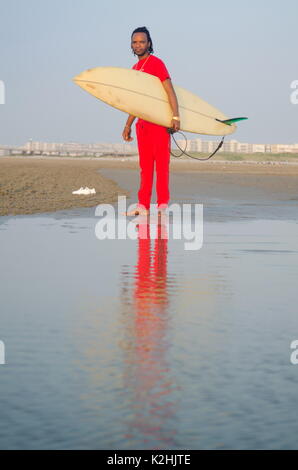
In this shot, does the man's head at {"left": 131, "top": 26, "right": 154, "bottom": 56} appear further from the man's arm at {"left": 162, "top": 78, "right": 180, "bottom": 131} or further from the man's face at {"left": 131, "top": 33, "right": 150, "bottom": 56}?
the man's arm at {"left": 162, "top": 78, "right": 180, "bottom": 131}

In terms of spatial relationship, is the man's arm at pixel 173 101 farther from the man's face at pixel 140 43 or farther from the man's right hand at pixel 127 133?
the man's right hand at pixel 127 133

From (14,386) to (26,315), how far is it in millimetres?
1491

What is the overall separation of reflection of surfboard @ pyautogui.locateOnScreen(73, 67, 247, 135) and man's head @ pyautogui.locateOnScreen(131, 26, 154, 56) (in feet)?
0.92

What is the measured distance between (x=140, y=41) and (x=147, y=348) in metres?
7.66

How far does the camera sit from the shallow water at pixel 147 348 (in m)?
2.75

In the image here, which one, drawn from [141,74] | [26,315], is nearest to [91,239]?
[141,74]

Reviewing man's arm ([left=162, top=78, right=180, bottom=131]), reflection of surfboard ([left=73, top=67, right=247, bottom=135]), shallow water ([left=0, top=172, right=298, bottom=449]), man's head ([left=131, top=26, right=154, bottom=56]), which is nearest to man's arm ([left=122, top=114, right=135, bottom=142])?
reflection of surfboard ([left=73, top=67, right=247, bottom=135])

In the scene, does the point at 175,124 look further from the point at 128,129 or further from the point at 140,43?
the point at 140,43

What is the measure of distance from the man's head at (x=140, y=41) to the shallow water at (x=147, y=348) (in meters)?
3.83

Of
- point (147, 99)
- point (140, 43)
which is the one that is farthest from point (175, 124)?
point (140, 43)

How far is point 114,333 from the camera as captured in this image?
13.9 feet

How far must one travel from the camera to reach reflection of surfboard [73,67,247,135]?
11.1 m

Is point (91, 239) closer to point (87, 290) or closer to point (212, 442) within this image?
point (87, 290)

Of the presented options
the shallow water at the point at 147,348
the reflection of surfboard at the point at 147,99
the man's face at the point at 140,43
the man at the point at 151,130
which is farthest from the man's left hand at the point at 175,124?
the shallow water at the point at 147,348
